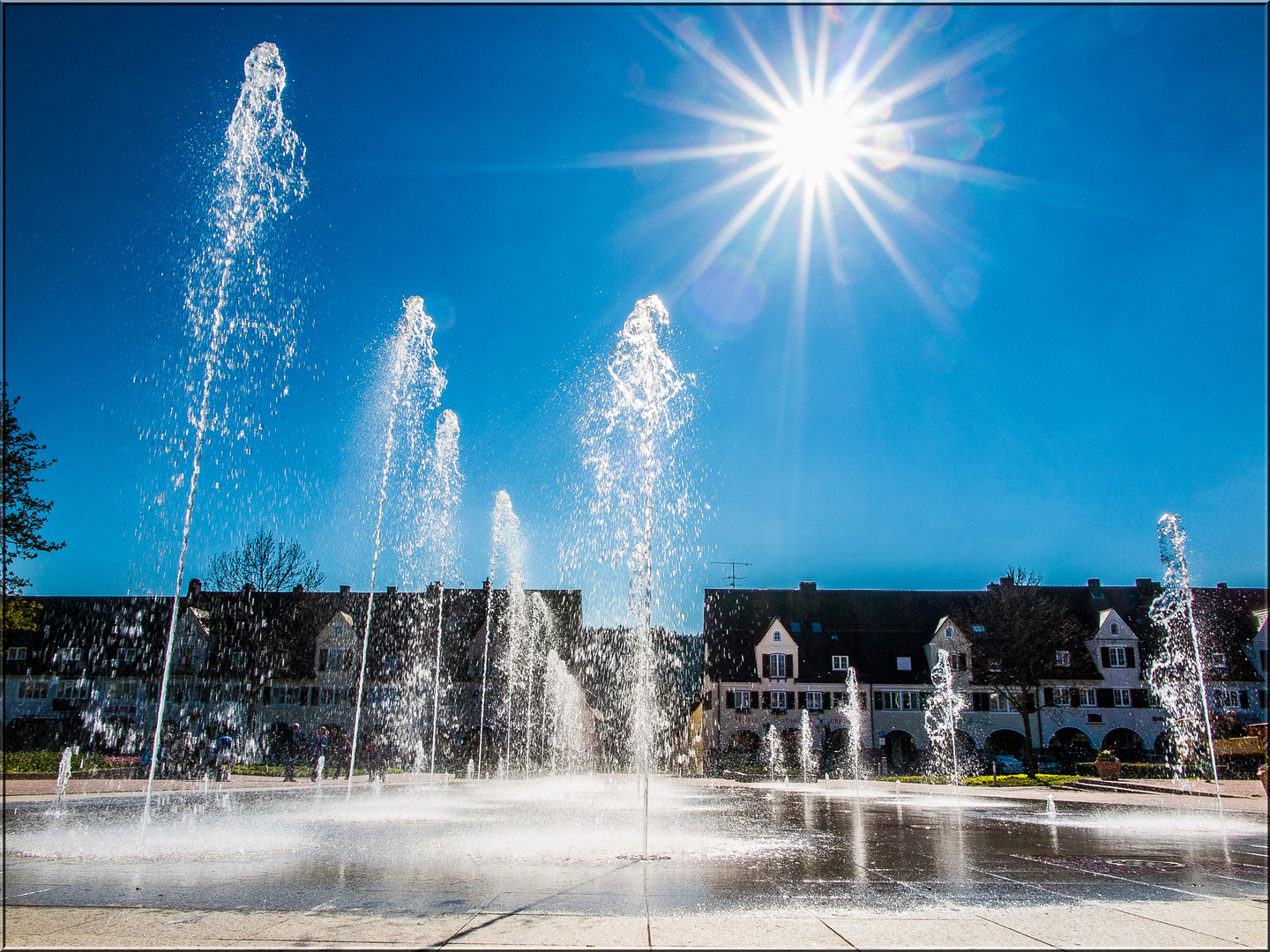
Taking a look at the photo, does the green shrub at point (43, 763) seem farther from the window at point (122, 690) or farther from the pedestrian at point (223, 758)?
the window at point (122, 690)

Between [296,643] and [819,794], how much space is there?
1378 inches

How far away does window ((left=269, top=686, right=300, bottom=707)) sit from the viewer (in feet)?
168

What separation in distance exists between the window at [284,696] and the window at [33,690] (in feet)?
46.9

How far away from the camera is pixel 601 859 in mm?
9469

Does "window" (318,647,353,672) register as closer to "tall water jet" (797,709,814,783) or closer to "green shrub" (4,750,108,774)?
"green shrub" (4,750,108,774)

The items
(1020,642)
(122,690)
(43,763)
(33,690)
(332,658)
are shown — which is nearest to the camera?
(43,763)

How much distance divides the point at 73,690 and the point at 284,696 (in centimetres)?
1344

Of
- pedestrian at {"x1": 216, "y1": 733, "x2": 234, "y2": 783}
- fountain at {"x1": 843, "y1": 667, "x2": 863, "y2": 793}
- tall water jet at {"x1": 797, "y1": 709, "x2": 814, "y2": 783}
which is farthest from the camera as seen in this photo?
fountain at {"x1": 843, "y1": 667, "x2": 863, "y2": 793}

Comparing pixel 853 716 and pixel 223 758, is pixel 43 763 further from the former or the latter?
pixel 853 716

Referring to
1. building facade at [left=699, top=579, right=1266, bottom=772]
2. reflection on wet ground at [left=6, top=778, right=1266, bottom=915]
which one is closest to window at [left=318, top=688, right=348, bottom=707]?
building facade at [left=699, top=579, right=1266, bottom=772]

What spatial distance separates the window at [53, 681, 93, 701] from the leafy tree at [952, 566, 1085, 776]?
183ft

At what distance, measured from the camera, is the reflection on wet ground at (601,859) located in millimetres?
7215

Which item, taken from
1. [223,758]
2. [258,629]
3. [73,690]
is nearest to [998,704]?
[223,758]

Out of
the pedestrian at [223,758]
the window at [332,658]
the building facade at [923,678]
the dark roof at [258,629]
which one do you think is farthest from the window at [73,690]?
the building facade at [923,678]
